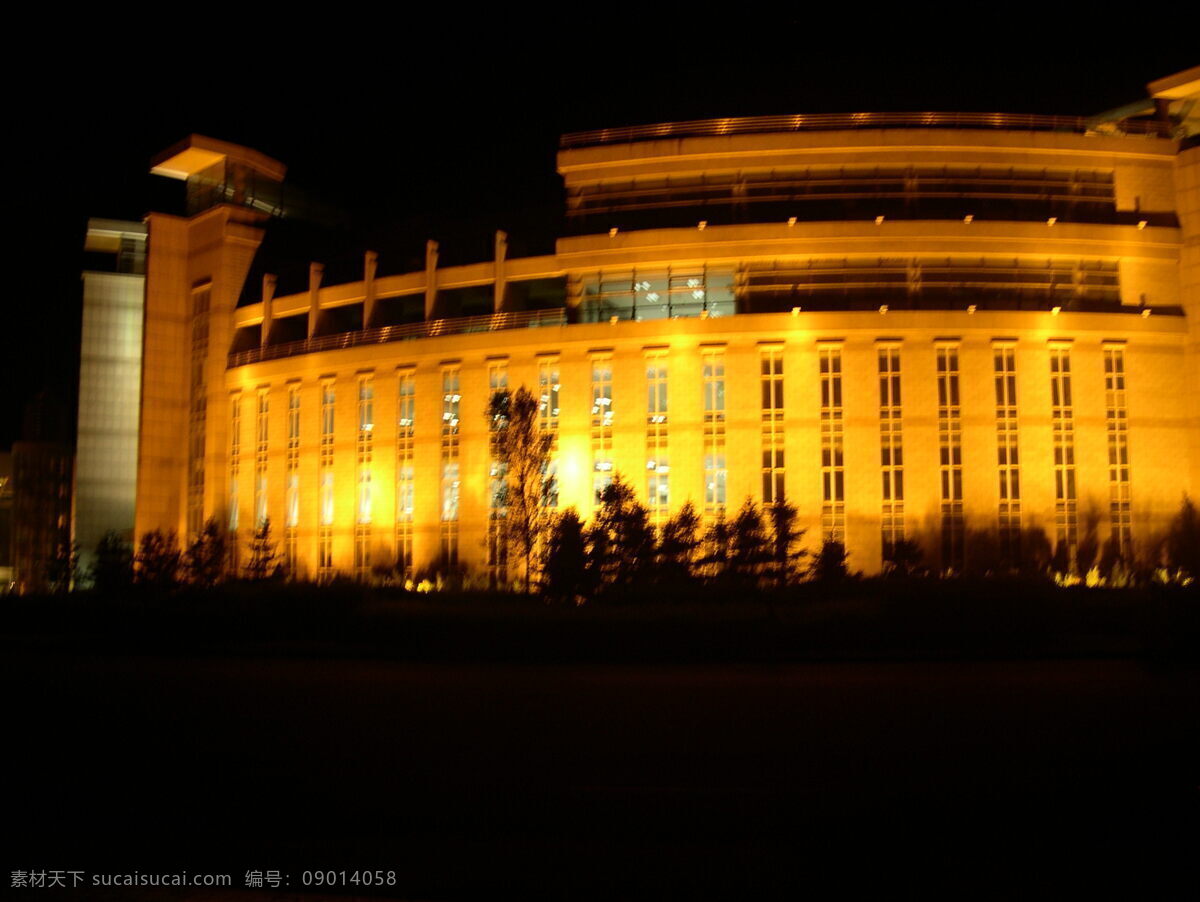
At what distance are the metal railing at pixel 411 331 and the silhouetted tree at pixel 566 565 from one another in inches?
553

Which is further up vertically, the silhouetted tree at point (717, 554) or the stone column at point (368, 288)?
the stone column at point (368, 288)

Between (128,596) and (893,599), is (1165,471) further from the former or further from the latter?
(128,596)

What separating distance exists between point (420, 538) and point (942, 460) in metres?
24.0

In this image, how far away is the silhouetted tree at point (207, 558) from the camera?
164ft

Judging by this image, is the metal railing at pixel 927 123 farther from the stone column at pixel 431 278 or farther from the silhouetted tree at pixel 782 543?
the silhouetted tree at pixel 782 543

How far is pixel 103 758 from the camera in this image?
1145 centimetres

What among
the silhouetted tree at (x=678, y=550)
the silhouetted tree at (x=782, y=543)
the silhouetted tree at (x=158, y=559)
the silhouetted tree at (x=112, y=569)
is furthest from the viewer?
the silhouetted tree at (x=158, y=559)

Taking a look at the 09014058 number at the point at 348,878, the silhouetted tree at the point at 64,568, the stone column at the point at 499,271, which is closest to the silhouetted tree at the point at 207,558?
the silhouetted tree at the point at 64,568

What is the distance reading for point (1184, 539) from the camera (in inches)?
1697

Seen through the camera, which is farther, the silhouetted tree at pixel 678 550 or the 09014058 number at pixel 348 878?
the silhouetted tree at pixel 678 550

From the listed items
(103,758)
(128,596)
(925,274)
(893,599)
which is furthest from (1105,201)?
(103,758)

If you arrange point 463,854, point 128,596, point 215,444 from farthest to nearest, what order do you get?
1. point 215,444
2. point 128,596
3. point 463,854

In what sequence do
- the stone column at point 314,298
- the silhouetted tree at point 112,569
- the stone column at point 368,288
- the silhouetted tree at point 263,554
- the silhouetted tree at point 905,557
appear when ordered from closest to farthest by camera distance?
the silhouetted tree at point 905,557 → the silhouetted tree at point 112,569 → the silhouetted tree at point 263,554 → the stone column at point 368,288 → the stone column at point 314,298

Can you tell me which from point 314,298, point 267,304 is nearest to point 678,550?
point 314,298
